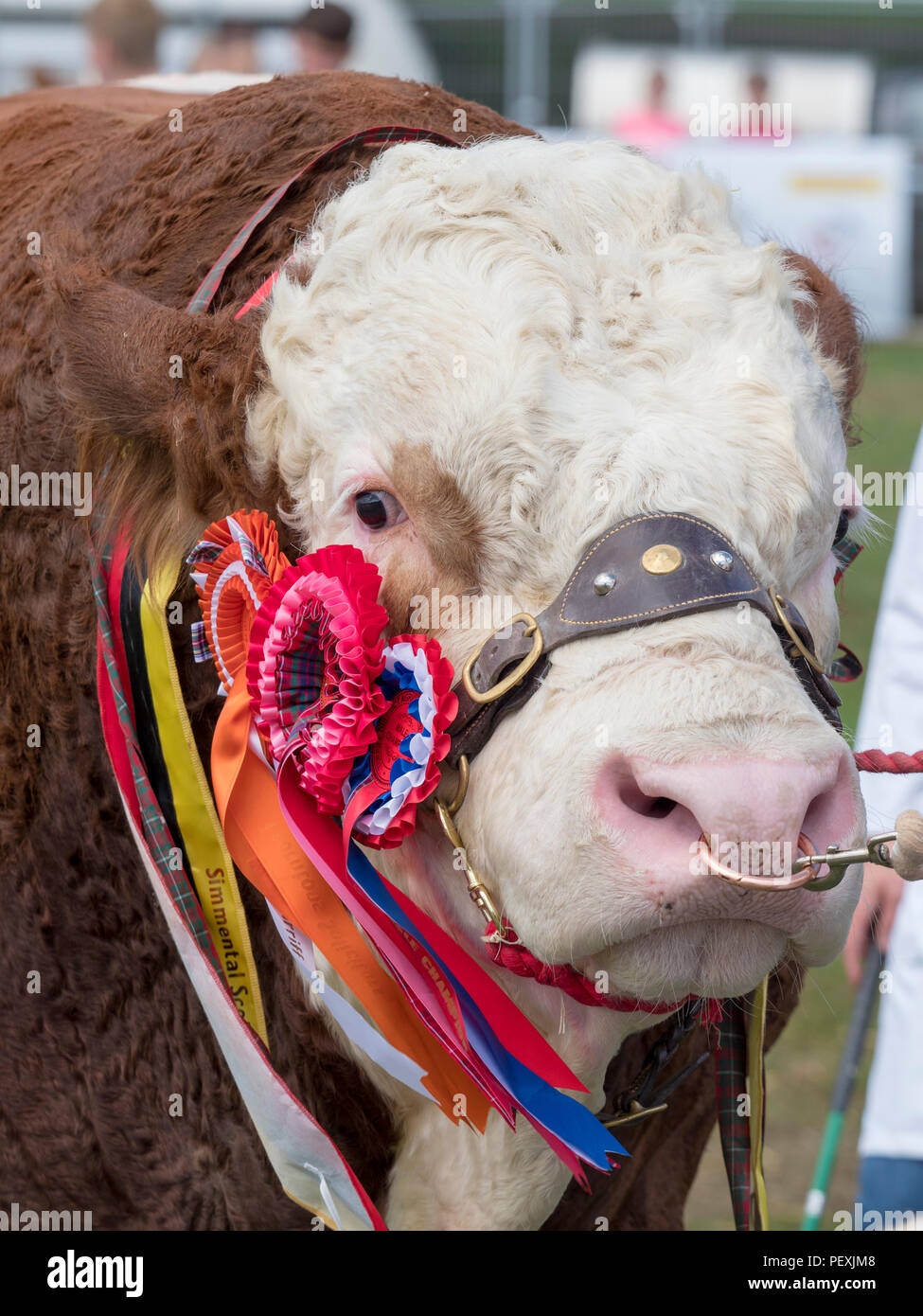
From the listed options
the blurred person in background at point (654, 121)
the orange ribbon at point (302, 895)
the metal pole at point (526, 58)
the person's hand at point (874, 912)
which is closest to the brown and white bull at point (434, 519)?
the orange ribbon at point (302, 895)

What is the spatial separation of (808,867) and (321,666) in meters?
0.69

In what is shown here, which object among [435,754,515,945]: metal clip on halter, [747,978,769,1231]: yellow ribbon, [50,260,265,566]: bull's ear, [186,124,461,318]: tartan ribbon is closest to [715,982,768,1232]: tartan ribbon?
[747,978,769,1231]: yellow ribbon

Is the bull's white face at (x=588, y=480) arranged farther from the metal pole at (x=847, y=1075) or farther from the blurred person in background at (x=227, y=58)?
the blurred person in background at (x=227, y=58)

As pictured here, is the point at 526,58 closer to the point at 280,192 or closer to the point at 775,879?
the point at 280,192

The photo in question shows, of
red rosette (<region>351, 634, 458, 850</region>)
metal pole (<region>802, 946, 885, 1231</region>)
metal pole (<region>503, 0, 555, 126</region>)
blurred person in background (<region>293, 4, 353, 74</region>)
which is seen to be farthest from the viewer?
metal pole (<region>503, 0, 555, 126</region>)

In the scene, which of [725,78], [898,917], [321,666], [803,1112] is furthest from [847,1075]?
[725,78]

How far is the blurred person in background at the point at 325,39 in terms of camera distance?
6.88 metres

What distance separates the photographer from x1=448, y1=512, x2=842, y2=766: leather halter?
5.84ft

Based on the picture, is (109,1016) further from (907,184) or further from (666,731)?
(907,184)

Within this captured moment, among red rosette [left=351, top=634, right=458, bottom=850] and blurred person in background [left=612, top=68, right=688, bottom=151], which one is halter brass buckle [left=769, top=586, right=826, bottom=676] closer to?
red rosette [left=351, top=634, right=458, bottom=850]

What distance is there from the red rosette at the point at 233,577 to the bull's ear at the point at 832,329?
0.83 meters

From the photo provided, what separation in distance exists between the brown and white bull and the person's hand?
1.68 feet
